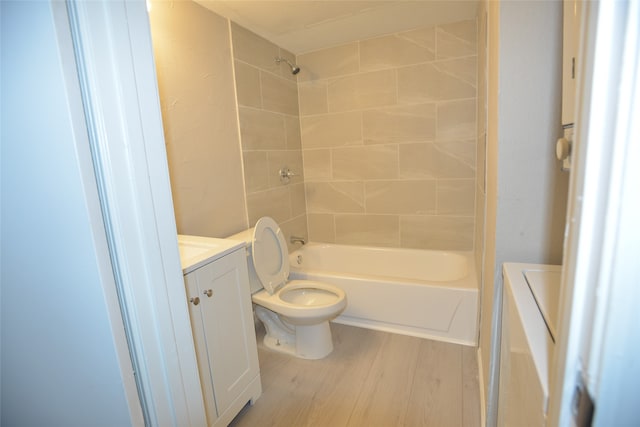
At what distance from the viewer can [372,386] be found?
1.69 m

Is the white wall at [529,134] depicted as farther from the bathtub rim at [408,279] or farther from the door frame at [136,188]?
the door frame at [136,188]

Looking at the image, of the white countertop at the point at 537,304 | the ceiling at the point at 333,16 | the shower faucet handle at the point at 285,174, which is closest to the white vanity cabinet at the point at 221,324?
the white countertop at the point at 537,304

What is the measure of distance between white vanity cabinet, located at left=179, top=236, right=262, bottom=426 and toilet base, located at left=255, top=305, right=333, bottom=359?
41 cm

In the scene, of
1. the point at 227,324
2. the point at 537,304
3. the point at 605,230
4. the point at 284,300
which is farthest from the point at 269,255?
the point at 605,230

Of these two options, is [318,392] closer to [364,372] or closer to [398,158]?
[364,372]

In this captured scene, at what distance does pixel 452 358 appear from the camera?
6.20 ft

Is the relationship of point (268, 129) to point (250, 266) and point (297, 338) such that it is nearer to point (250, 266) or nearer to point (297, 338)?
point (250, 266)

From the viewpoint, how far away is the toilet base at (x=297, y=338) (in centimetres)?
196

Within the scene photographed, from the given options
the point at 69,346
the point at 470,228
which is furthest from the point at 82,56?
the point at 470,228

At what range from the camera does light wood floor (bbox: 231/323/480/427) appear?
1486 millimetres

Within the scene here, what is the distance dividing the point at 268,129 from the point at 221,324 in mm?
1638

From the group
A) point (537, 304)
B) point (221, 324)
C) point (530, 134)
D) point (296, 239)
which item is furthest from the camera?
point (296, 239)

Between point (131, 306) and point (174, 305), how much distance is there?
0.34ft

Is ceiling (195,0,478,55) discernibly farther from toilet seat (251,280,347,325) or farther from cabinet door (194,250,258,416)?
toilet seat (251,280,347,325)
